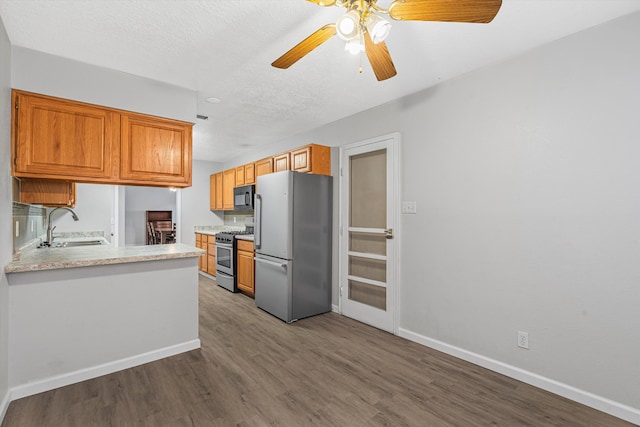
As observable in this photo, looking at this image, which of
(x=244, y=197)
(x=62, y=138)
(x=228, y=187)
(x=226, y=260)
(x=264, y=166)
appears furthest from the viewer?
(x=228, y=187)

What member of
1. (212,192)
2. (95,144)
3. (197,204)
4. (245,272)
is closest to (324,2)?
(95,144)

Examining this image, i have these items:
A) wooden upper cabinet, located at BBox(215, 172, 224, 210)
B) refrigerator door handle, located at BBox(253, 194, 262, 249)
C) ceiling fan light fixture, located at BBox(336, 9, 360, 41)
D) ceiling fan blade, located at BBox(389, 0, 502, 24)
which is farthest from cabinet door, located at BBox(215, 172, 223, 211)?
ceiling fan blade, located at BBox(389, 0, 502, 24)

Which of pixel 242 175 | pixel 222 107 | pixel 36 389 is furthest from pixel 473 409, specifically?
pixel 242 175

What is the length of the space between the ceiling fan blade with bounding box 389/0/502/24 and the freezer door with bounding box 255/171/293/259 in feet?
7.36

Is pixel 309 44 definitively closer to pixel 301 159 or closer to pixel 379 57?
pixel 379 57

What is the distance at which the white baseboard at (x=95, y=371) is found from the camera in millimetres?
2025

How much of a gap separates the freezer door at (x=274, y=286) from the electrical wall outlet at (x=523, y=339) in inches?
86.7

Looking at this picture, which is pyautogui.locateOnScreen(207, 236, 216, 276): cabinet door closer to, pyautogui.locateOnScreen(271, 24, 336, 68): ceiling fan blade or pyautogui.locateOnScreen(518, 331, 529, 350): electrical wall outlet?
pyautogui.locateOnScreen(271, 24, 336, 68): ceiling fan blade

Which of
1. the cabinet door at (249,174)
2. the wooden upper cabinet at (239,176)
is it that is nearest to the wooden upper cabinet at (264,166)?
the cabinet door at (249,174)

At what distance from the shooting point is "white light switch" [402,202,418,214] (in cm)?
297

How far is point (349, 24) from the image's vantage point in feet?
4.44

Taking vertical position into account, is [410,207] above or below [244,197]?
below

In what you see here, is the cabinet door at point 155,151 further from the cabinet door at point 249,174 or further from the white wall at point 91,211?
the white wall at point 91,211

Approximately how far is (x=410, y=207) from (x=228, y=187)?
12.9ft
